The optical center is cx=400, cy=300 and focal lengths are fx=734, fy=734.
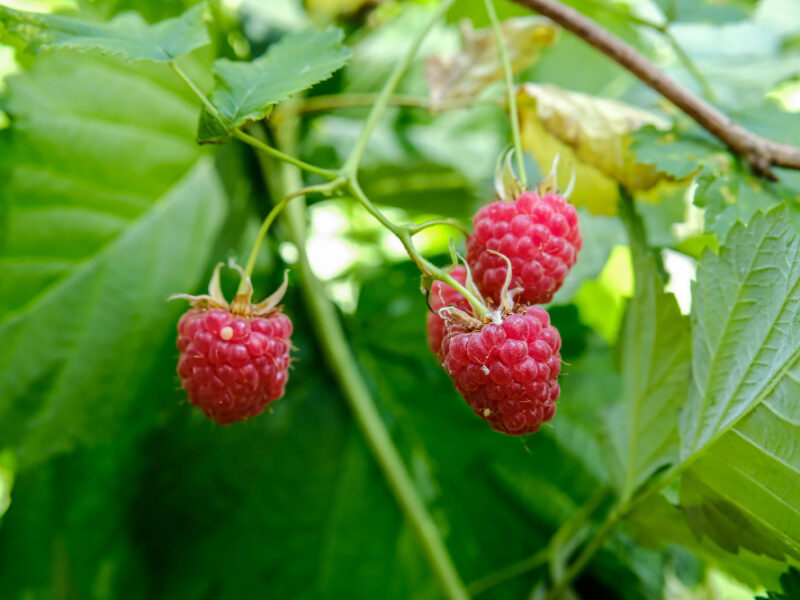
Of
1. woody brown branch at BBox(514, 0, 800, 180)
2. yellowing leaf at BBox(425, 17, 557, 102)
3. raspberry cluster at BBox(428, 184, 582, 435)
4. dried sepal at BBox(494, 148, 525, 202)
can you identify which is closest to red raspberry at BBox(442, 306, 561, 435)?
raspberry cluster at BBox(428, 184, 582, 435)

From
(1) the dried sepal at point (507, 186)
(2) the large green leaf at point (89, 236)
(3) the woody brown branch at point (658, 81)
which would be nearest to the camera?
(1) the dried sepal at point (507, 186)

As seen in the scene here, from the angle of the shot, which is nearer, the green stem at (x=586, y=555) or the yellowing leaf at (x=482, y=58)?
the green stem at (x=586, y=555)

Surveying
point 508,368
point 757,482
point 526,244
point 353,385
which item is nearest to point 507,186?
point 526,244

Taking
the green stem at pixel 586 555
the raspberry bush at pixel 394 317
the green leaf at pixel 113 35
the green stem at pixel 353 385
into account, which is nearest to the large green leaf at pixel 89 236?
the raspberry bush at pixel 394 317

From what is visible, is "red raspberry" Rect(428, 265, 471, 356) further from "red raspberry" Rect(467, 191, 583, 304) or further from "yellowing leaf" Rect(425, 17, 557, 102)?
"yellowing leaf" Rect(425, 17, 557, 102)

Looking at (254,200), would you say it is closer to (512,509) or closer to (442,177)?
(442,177)

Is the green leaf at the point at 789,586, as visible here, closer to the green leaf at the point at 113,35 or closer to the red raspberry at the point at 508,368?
the red raspberry at the point at 508,368

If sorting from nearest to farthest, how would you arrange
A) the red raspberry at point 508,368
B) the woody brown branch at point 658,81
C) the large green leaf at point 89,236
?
the red raspberry at point 508,368, the woody brown branch at point 658,81, the large green leaf at point 89,236
